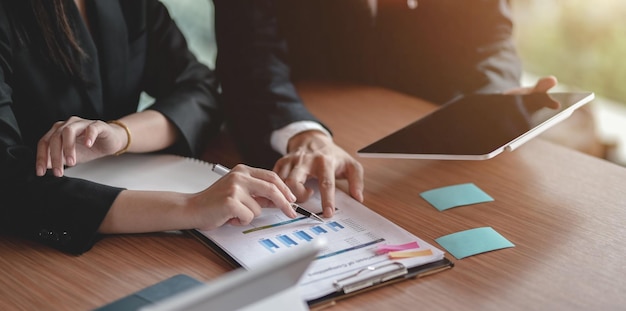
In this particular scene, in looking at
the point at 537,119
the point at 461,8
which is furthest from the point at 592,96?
the point at 461,8

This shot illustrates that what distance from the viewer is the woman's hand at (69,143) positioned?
113 centimetres

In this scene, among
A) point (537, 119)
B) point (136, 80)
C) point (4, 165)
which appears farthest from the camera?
point (136, 80)

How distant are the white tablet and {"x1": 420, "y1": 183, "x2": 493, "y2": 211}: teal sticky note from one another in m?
0.08

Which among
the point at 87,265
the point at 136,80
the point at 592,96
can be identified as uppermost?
the point at 592,96

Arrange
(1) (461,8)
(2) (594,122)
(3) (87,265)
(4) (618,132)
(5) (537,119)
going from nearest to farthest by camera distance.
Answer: (3) (87,265) → (5) (537,119) → (1) (461,8) → (2) (594,122) → (4) (618,132)

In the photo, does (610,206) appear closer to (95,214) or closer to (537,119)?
(537,119)

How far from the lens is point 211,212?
43.1 inches

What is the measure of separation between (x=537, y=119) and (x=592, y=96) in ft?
0.58

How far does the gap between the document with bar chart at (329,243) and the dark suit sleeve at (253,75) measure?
1.11 ft

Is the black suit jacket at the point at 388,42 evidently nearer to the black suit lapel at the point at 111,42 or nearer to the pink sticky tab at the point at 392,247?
the black suit lapel at the point at 111,42

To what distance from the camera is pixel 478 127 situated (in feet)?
4.41

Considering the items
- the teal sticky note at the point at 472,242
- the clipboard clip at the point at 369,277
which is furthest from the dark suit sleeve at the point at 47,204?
the teal sticky note at the point at 472,242

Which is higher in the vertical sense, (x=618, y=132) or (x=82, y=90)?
(x=82, y=90)

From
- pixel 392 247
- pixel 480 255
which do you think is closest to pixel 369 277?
pixel 392 247
